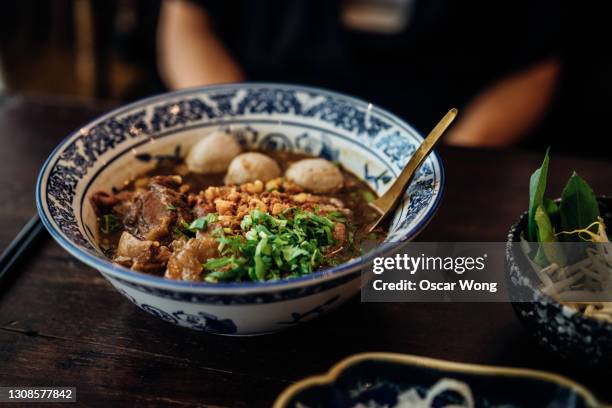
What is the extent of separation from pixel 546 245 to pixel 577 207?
0.12 metres

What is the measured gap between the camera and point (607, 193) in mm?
1511

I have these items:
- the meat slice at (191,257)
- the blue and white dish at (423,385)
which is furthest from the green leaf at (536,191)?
the meat slice at (191,257)

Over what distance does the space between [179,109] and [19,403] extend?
0.80 meters

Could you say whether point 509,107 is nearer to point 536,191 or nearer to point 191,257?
point 536,191

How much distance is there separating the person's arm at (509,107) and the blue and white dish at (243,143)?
0.97m

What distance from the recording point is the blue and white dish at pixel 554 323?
0.87 metres

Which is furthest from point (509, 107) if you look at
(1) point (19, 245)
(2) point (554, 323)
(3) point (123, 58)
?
(3) point (123, 58)

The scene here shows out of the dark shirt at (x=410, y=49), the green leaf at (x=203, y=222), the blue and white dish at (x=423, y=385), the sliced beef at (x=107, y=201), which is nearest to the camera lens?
the blue and white dish at (x=423, y=385)

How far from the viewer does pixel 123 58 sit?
420cm

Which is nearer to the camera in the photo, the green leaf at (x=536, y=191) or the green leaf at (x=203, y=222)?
the green leaf at (x=536, y=191)

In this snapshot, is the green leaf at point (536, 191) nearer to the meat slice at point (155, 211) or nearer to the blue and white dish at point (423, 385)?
the blue and white dish at point (423, 385)

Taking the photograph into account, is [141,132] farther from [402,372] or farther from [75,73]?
[75,73]

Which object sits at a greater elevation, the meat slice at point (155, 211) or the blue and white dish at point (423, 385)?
the meat slice at point (155, 211)

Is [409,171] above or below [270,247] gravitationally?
above
